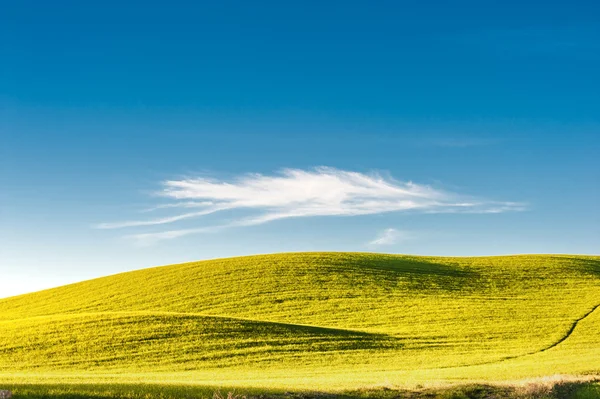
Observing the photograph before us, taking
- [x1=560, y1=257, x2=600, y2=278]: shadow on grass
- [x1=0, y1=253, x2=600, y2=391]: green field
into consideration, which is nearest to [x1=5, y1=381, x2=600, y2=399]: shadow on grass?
[x1=0, y1=253, x2=600, y2=391]: green field

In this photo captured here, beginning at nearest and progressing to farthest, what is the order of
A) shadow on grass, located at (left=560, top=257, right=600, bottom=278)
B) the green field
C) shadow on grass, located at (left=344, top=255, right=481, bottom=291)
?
1. the green field
2. shadow on grass, located at (left=344, top=255, right=481, bottom=291)
3. shadow on grass, located at (left=560, top=257, right=600, bottom=278)

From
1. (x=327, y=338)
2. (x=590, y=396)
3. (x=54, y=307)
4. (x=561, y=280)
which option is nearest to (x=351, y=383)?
(x=590, y=396)

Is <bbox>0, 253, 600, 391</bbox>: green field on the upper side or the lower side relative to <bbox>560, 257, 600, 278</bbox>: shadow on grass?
lower

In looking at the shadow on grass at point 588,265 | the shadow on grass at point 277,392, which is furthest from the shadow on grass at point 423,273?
the shadow on grass at point 277,392

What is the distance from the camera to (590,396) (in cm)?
1875

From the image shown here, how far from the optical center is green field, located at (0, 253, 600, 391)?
27.1 metres

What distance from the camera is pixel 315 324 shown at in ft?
140

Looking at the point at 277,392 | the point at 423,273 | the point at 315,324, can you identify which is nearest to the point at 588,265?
the point at 423,273

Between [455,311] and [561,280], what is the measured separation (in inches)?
799

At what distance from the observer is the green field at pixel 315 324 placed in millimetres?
27125

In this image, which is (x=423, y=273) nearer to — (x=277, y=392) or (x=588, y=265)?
(x=588, y=265)

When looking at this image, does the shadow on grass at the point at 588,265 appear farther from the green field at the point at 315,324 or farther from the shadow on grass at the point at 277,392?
the shadow on grass at the point at 277,392

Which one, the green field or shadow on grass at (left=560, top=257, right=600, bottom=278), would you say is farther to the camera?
shadow on grass at (left=560, top=257, right=600, bottom=278)

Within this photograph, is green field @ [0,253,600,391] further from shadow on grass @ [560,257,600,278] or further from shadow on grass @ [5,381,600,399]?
shadow on grass @ [5,381,600,399]
